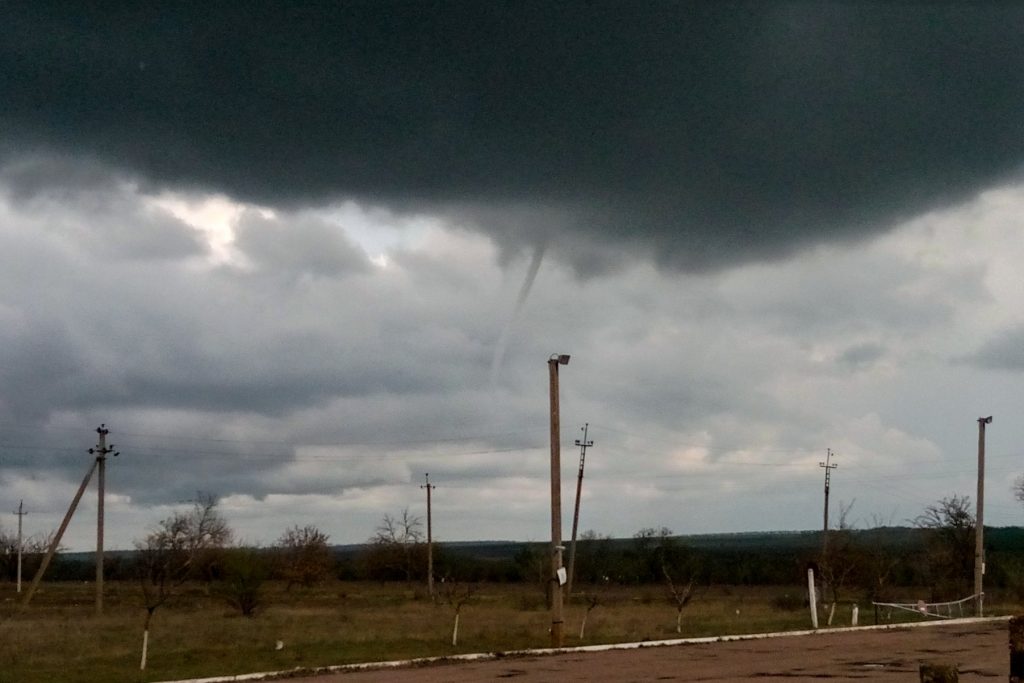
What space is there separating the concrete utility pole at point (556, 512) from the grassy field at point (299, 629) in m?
1.24

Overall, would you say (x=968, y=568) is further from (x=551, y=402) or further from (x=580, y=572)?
(x=580, y=572)

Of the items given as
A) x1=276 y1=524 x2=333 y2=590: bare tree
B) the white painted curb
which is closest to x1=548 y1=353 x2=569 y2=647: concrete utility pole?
the white painted curb

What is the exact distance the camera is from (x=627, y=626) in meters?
44.7

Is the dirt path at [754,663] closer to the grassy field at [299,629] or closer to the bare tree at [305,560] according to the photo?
the grassy field at [299,629]

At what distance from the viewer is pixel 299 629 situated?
4300 centimetres

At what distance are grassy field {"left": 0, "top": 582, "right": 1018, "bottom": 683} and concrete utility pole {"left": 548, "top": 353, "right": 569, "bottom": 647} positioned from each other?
124 centimetres

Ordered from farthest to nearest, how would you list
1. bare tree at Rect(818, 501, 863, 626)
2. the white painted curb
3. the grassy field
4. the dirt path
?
bare tree at Rect(818, 501, 863, 626) → the grassy field → the white painted curb → the dirt path

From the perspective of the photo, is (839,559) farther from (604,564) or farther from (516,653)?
(604,564)

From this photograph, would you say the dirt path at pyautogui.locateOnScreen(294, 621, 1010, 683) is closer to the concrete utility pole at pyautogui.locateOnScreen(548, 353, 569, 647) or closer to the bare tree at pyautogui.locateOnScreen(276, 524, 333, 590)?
the concrete utility pole at pyautogui.locateOnScreen(548, 353, 569, 647)

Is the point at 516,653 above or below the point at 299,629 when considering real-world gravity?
above

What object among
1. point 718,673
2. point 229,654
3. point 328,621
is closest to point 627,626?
point 328,621

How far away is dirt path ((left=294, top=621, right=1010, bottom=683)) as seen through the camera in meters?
21.8

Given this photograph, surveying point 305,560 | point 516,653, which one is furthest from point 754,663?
point 305,560

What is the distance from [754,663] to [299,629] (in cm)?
2258
